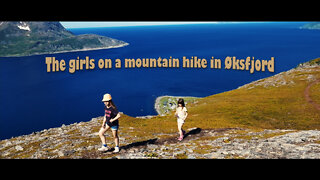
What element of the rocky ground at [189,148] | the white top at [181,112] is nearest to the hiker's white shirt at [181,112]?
the white top at [181,112]

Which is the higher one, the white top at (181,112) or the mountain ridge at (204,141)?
the white top at (181,112)

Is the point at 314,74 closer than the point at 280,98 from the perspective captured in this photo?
No

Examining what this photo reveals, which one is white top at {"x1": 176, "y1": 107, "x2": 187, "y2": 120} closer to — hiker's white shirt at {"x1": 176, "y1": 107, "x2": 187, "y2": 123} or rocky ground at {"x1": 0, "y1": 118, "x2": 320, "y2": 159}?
hiker's white shirt at {"x1": 176, "y1": 107, "x2": 187, "y2": 123}

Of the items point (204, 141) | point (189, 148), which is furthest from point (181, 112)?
point (204, 141)

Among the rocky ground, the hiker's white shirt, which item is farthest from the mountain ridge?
the hiker's white shirt

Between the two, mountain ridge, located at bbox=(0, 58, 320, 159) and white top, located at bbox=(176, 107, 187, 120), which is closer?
mountain ridge, located at bbox=(0, 58, 320, 159)

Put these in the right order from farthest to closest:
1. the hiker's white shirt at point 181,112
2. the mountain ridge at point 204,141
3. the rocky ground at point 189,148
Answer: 1. the hiker's white shirt at point 181,112
2. the mountain ridge at point 204,141
3. the rocky ground at point 189,148

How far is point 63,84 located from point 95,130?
600 feet

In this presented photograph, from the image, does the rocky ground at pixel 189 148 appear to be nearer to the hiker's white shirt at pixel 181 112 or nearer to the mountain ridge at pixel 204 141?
the mountain ridge at pixel 204 141

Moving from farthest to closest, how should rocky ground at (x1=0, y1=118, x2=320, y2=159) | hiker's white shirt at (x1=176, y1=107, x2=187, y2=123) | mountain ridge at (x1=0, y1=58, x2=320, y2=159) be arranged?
hiker's white shirt at (x1=176, y1=107, x2=187, y2=123) → mountain ridge at (x1=0, y1=58, x2=320, y2=159) → rocky ground at (x1=0, y1=118, x2=320, y2=159)

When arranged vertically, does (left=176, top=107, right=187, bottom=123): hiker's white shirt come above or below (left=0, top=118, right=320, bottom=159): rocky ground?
above
